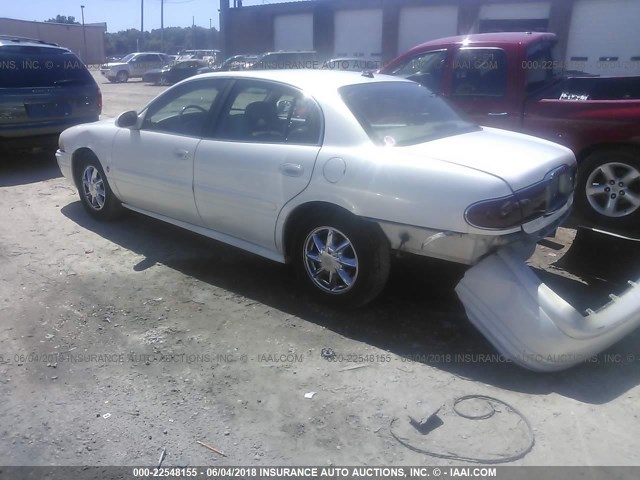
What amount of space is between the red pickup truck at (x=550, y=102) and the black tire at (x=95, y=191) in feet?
12.2

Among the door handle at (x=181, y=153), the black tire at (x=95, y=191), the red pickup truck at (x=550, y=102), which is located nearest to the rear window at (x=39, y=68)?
the black tire at (x=95, y=191)

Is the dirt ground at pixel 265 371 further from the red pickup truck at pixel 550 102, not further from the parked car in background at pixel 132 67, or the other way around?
the parked car in background at pixel 132 67

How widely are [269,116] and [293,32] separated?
31.6 meters

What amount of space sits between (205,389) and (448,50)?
5176 millimetres

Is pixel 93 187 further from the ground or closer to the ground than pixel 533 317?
Result: further from the ground

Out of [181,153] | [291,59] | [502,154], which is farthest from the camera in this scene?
[291,59]

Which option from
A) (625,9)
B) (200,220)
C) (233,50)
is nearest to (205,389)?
(200,220)

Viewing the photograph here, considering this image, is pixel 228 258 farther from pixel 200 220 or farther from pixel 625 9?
pixel 625 9

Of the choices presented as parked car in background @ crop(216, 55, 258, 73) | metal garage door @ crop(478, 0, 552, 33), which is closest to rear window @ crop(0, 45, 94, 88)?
parked car in background @ crop(216, 55, 258, 73)

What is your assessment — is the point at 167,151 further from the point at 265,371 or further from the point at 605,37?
the point at 605,37

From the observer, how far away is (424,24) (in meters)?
28.3

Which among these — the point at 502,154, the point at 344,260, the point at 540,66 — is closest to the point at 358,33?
the point at 540,66

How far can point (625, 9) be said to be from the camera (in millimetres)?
22219

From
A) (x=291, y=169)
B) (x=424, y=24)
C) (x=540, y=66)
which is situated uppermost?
(x=424, y=24)
